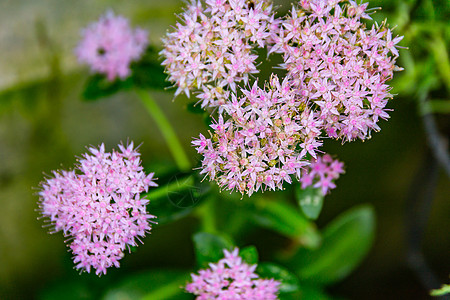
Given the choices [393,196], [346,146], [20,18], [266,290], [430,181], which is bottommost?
[266,290]

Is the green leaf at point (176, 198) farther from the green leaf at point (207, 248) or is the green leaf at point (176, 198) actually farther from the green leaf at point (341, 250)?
the green leaf at point (341, 250)

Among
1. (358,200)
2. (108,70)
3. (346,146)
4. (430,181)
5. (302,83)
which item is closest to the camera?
(302,83)

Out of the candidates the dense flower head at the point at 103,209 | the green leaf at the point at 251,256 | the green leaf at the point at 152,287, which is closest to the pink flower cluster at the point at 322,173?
the green leaf at the point at 251,256

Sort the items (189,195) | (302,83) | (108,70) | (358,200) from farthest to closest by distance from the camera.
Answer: (358,200), (108,70), (189,195), (302,83)

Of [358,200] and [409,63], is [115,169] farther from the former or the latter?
[358,200]

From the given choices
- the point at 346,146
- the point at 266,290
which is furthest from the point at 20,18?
the point at 346,146

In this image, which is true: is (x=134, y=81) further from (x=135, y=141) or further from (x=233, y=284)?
(x=233, y=284)
